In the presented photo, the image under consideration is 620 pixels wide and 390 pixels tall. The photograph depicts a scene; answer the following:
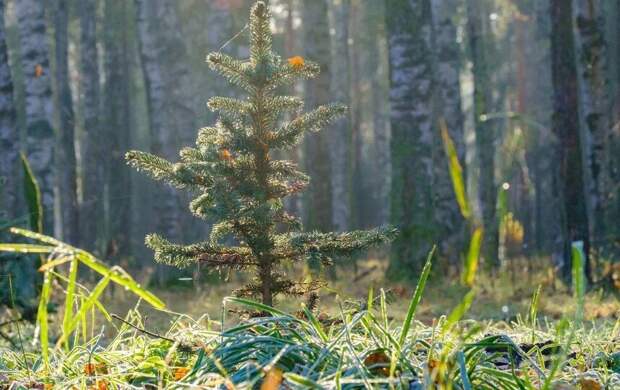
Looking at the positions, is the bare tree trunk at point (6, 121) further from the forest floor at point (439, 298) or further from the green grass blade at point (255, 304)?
the green grass blade at point (255, 304)

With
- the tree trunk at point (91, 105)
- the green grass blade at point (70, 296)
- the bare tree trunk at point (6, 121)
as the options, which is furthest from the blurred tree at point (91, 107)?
the green grass blade at point (70, 296)

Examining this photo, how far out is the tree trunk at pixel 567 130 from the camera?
38.9ft

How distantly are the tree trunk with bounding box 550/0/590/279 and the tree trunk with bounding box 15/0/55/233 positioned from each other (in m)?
7.45

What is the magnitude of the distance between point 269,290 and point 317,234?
1.40ft

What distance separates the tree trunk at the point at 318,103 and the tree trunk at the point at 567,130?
5.07 metres

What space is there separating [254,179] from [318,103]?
37.5ft

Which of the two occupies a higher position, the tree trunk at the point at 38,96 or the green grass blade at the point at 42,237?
the tree trunk at the point at 38,96

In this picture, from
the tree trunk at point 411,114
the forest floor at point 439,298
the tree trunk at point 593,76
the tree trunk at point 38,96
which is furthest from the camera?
the tree trunk at point 38,96

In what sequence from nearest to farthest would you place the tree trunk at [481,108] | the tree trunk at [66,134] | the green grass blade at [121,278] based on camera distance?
the green grass blade at [121,278] < the tree trunk at [481,108] < the tree trunk at [66,134]

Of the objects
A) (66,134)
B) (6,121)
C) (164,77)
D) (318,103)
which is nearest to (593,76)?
(318,103)

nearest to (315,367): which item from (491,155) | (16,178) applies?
(16,178)

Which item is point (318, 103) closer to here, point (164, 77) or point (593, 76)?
point (164, 77)

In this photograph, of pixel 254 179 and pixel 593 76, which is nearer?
pixel 254 179

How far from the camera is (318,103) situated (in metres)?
16.5
